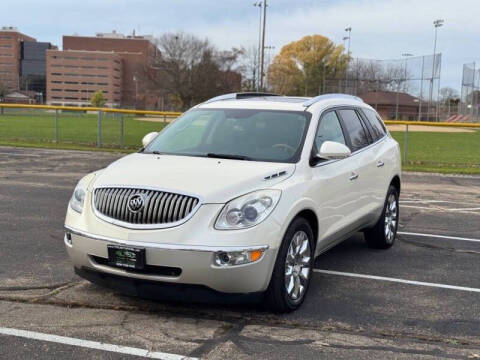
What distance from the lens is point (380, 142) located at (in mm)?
7020

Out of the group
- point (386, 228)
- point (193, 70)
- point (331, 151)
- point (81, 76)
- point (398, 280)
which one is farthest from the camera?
point (81, 76)

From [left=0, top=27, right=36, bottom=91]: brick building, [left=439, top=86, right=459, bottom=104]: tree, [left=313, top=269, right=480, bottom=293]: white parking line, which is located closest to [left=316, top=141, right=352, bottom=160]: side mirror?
[left=313, top=269, right=480, bottom=293]: white parking line

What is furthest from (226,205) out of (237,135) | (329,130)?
(329,130)

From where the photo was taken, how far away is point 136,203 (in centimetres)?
427

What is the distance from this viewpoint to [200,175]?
453 centimetres

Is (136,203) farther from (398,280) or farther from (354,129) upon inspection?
(354,129)

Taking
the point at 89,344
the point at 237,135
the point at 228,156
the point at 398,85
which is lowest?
the point at 89,344

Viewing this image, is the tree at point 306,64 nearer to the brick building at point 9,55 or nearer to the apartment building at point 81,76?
the apartment building at point 81,76

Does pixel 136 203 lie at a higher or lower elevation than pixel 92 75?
lower

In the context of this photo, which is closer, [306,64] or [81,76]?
[306,64]

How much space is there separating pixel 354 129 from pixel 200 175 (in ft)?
8.23

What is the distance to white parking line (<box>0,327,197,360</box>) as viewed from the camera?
12.3 ft

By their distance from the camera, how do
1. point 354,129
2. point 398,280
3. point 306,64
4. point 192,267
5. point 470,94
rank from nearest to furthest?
point 192,267 → point 398,280 → point 354,129 → point 470,94 → point 306,64

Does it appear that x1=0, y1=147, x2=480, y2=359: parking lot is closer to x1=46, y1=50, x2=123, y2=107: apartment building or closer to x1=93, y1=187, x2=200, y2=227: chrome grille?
x1=93, y1=187, x2=200, y2=227: chrome grille
